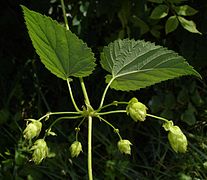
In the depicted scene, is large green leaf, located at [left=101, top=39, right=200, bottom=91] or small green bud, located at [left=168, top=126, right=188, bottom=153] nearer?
small green bud, located at [left=168, top=126, right=188, bottom=153]

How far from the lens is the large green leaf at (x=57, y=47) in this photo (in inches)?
27.4

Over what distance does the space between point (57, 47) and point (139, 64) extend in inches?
5.7

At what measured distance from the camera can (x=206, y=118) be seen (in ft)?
5.28

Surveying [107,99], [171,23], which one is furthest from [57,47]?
[107,99]

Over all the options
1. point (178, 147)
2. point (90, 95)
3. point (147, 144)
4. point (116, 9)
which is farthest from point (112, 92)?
point (178, 147)

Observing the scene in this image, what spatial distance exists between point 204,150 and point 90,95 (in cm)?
41

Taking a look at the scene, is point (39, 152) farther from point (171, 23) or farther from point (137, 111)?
point (171, 23)

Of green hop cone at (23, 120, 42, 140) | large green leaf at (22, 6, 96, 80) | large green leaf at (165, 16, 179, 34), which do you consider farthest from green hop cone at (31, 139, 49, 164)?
large green leaf at (165, 16, 179, 34)

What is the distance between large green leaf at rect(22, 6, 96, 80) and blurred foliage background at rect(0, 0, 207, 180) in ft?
1.95

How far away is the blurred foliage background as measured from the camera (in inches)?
56.1

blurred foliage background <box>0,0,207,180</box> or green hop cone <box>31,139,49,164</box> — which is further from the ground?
green hop cone <box>31,139,49,164</box>

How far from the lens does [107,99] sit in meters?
1.63

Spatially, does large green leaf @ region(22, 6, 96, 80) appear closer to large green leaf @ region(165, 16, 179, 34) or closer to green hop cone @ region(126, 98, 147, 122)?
green hop cone @ region(126, 98, 147, 122)

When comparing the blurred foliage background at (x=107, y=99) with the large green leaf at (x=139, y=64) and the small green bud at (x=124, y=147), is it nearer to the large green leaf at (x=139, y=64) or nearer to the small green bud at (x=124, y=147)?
→ the large green leaf at (x=139, y=64)
